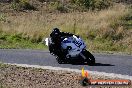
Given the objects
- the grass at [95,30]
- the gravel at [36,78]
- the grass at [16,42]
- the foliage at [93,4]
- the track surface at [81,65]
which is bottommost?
the foliage at [93,4]

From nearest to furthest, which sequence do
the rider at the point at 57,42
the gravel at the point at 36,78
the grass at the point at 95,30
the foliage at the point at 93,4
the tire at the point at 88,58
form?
the gravel at the point at 36,78 → the tire at the point at 88,58 → the rider at the point at 57,42 → the grass at the point at 95,30 → the foliage at the point at 93,4

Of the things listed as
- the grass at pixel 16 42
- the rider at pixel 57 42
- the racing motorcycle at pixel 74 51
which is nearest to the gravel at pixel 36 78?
the rider at pixel 57 42

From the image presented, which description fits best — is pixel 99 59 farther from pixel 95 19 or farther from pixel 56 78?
pixel 95 19

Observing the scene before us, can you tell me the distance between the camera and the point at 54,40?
16859 millimetres

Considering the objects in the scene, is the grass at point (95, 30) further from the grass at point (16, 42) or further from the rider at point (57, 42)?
the rider at point (57, 42)

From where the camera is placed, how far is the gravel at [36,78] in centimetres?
1250

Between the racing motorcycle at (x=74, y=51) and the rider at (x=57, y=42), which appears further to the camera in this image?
the rider at (x=57, y=42)

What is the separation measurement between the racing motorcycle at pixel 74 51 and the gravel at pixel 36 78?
187cm

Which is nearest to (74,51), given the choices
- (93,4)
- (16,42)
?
(16,42)

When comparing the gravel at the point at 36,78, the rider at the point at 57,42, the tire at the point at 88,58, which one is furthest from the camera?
the rider at the point at 57,42

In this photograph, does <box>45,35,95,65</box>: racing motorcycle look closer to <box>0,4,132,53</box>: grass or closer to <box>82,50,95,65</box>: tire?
<box>82,50,95,65</box>: tire

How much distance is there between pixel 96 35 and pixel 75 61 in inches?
424

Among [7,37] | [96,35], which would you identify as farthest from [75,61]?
[7,37]

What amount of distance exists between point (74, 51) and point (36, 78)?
11.2ft
